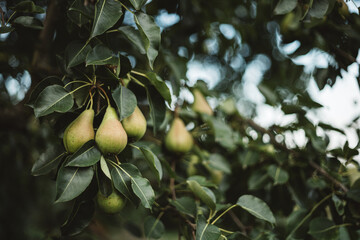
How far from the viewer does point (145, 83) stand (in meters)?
0.79

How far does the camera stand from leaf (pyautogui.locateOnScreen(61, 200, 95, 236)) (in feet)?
2.30

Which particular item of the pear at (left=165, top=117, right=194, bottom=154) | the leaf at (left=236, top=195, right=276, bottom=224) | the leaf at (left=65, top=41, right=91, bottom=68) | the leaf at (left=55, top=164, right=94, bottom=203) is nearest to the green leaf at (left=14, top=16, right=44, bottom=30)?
the leaf at (left=65, top=41, right=91, bottom=68)

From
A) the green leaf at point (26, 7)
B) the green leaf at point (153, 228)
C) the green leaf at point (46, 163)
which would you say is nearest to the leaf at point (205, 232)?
the green leaf at point (153, 228)

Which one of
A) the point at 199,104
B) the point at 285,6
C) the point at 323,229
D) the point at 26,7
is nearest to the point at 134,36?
the point at 26,7

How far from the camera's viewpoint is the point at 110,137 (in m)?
0.61

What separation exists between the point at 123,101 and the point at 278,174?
735 millimetres

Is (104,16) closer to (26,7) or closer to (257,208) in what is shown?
(26,7)

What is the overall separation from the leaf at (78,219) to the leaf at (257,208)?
39 centimetres

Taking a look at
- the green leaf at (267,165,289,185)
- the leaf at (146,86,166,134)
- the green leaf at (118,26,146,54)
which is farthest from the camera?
the green leaf at (267,165,289,185)

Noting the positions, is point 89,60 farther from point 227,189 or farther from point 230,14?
point 230,14

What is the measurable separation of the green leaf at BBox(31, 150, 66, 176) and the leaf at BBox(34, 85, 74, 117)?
5.5 inches

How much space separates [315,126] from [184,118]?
52 centimetres

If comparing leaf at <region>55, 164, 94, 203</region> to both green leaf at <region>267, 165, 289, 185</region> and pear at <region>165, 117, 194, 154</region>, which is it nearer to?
pear at <region>165, 117, 194, 154</region>

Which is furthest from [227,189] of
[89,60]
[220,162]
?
[89,60]
